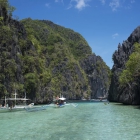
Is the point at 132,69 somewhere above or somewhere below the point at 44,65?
below

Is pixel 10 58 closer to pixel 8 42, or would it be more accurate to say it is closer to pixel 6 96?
pixel 8 42

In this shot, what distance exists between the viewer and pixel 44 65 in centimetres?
8362

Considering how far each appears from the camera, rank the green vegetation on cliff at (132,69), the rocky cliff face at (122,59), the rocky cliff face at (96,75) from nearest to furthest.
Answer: the green vegetation on cliff at (132,69), the rocky cliff face at (122,59), the rocky cliff face at (96,75)

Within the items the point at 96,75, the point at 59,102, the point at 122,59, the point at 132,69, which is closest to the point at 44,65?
the point at 122,59

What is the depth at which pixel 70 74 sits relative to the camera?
11900 cm

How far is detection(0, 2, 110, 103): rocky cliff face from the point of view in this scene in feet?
153

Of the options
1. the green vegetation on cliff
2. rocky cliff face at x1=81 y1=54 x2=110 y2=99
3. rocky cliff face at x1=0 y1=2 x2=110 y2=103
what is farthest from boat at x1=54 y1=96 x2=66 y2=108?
rocky cliff face at x1=81 y1=54 x2=110 y2=99

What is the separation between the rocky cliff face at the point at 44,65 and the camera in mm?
46719

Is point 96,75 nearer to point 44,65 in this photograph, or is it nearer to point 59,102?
point 44,65

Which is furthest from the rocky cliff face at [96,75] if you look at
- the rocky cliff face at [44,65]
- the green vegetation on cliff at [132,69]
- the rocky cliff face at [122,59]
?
the green vegetation on cliff at [132,69]

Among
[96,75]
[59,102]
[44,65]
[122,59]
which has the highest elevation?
[96,75]

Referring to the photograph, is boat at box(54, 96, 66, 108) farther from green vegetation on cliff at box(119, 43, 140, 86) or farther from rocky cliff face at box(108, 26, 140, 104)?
rocky cliff face at box(108, 26, 140, 104)

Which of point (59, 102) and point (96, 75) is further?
point (96, 75)

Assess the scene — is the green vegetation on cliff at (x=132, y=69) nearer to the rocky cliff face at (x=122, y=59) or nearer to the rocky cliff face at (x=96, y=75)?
the rocky cliff face at (x=122, y=59)
